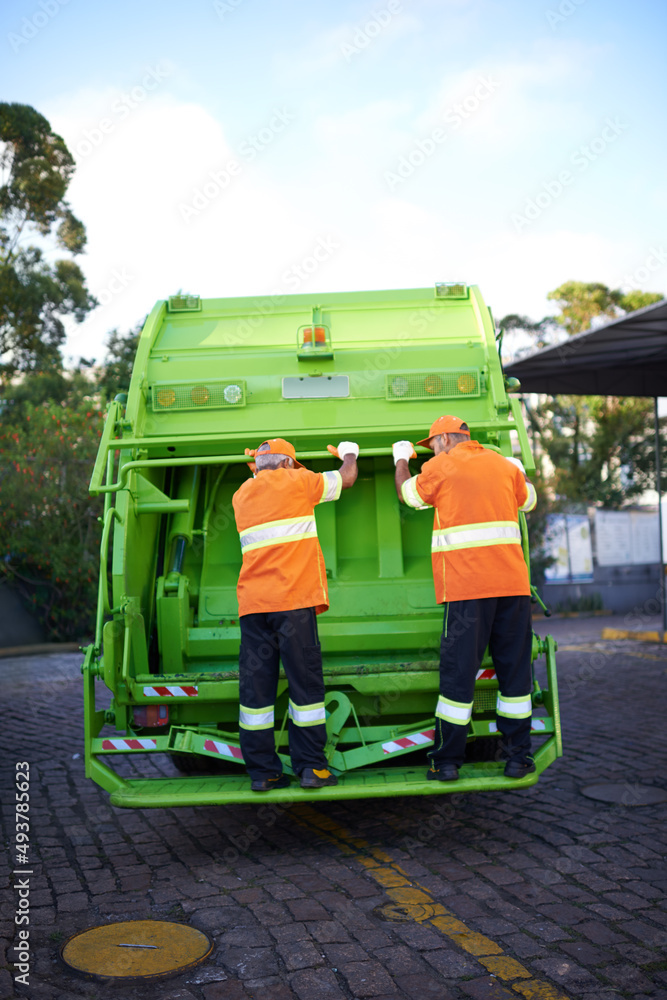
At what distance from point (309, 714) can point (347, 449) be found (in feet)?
4.27

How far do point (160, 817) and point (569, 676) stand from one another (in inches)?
210

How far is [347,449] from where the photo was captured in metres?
4.24

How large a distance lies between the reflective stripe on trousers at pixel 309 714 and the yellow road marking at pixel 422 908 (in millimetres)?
639

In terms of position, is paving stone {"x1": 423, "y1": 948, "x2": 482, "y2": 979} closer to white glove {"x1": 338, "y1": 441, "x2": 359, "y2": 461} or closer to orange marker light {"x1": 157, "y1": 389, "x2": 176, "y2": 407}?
white glove {"x1": 338, "y1": 441, "x2": 359, "y2": 461}

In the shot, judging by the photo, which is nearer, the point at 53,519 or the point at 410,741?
the point at 410,741

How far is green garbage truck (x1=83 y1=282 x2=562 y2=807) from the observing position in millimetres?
3926

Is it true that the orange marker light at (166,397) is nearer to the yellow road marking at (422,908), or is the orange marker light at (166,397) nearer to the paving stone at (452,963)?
the yellow road marking at (422,908)

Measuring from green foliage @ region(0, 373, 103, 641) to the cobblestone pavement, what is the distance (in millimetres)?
6893

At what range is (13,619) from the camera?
490 inches

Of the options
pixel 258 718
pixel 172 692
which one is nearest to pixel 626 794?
pixel 258 718

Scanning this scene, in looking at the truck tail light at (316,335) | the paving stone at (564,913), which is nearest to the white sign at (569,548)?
the truck tail light at (316,335)

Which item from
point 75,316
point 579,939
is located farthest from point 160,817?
point 75,316

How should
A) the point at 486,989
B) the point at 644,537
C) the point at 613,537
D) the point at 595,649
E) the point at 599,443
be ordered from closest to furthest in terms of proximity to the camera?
the point at 486,989 < the point at 595,649 < the point at 613,537 < the point at 644,537 < the point at 599,443

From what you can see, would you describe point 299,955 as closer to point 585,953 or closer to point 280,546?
point 585,953
